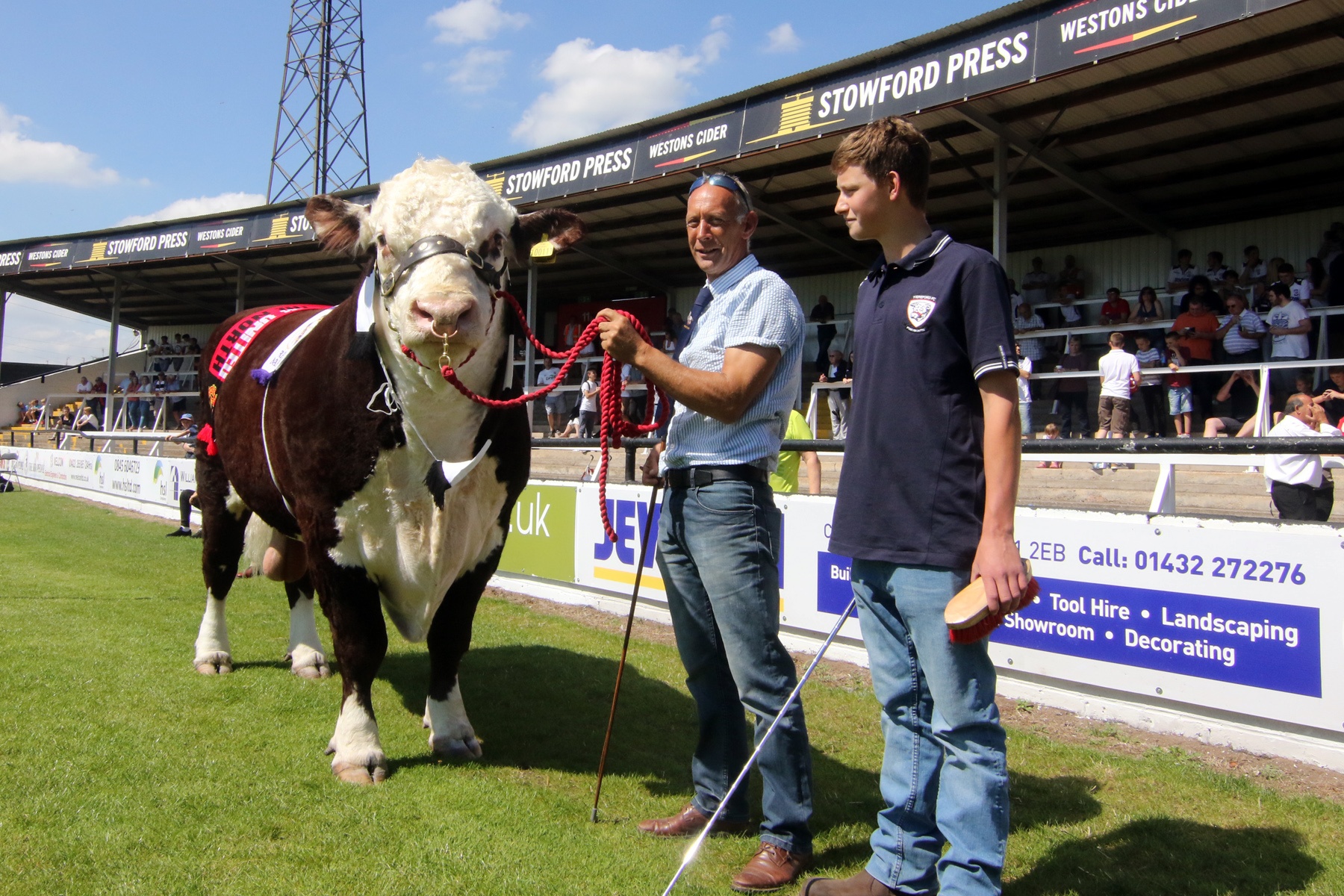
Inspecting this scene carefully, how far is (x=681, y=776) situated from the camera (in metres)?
3.72

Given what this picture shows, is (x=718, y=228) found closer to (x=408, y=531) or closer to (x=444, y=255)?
(x=444, y=255)

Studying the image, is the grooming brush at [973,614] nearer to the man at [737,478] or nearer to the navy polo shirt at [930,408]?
the navy polo shirt at [930,408]

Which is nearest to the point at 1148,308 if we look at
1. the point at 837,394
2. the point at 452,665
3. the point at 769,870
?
the point at 837,394

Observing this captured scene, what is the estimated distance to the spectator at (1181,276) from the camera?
14148 millimetres

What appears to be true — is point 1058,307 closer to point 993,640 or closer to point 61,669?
point 993,640

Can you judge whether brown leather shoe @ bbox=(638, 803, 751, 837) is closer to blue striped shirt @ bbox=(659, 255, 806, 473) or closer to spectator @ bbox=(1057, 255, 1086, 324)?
blue striped shirt @ bbox=(659, 255, 806, 473)

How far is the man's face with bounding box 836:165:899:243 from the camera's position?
2.42m

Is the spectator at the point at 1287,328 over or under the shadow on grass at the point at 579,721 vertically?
over

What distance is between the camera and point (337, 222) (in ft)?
12.8

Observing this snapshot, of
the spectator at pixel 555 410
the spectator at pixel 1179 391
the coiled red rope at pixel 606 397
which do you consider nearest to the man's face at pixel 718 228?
the coiled red rope at pixel 606 397

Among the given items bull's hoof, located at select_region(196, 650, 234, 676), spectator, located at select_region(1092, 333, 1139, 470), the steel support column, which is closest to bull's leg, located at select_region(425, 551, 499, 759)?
bull's hoof, located at select_region(196, 650, 234, 676)

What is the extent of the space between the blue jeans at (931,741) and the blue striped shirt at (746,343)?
546mm

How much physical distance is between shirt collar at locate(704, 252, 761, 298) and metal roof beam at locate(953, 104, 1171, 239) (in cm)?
1011

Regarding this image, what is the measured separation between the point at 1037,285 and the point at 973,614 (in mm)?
16080
